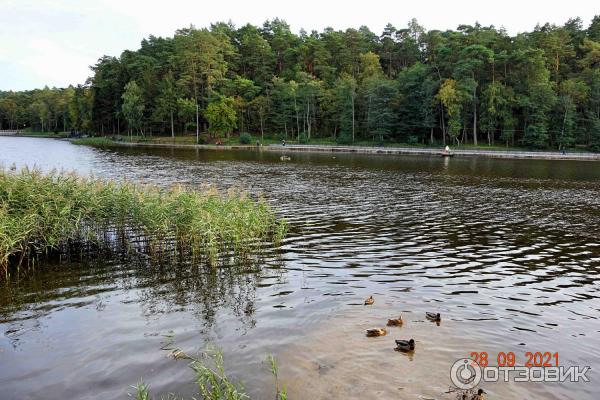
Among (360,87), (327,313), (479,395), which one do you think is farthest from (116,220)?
(360,87)

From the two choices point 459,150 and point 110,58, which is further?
point 110,58

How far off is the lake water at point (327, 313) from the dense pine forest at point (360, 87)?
58.0 m

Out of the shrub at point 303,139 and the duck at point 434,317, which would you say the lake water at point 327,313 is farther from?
the shrub at point 303,139

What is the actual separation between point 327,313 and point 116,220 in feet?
26.2

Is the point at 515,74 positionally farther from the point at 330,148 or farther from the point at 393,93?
the point at 330,148

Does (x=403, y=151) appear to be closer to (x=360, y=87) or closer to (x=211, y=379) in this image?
(x=360, y=87)

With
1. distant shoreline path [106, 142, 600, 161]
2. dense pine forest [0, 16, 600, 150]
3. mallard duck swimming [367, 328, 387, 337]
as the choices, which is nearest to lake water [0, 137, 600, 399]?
mallard duck swimming [367, 328, 387, 337]

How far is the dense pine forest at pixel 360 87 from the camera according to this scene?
69812 mm

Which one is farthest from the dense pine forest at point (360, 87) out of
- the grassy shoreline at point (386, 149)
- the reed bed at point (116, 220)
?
the reed bed at point (116, 220)

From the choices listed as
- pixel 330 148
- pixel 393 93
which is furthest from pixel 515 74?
pixel 330 148

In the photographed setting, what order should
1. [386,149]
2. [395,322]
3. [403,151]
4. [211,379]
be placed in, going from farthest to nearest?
1. [386,149]
2. [403,151]
3. [395,322]
4. [211,379]

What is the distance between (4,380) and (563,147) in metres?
76.6

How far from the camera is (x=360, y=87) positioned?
3342 inches

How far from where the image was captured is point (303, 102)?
86688mm
